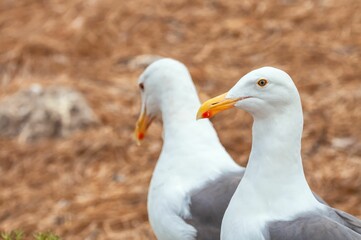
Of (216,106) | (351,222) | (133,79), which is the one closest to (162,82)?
(216,106)

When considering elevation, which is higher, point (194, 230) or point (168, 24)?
point (194, 230)

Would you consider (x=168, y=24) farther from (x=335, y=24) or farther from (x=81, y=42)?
(x=335, y=24)

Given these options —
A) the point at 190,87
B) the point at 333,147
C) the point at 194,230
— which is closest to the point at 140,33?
the point at 333,147

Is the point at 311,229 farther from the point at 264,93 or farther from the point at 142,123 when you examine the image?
the point at 142,123

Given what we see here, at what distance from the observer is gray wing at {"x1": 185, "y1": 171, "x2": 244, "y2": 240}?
439cm

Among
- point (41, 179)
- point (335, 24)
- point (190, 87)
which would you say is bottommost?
point (41, 179)

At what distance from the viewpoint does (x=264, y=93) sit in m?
3.71

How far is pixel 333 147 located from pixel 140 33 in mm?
2781

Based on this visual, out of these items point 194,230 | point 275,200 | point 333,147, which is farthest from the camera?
point 333,147

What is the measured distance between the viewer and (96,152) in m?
7.16

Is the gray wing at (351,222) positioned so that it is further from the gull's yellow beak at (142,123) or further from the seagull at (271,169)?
the gull's yellow beak at (142,123)

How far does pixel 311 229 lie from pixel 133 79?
4.67m

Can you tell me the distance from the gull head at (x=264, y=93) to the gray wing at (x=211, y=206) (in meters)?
0.78

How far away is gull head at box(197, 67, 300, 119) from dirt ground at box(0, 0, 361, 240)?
102 inches
